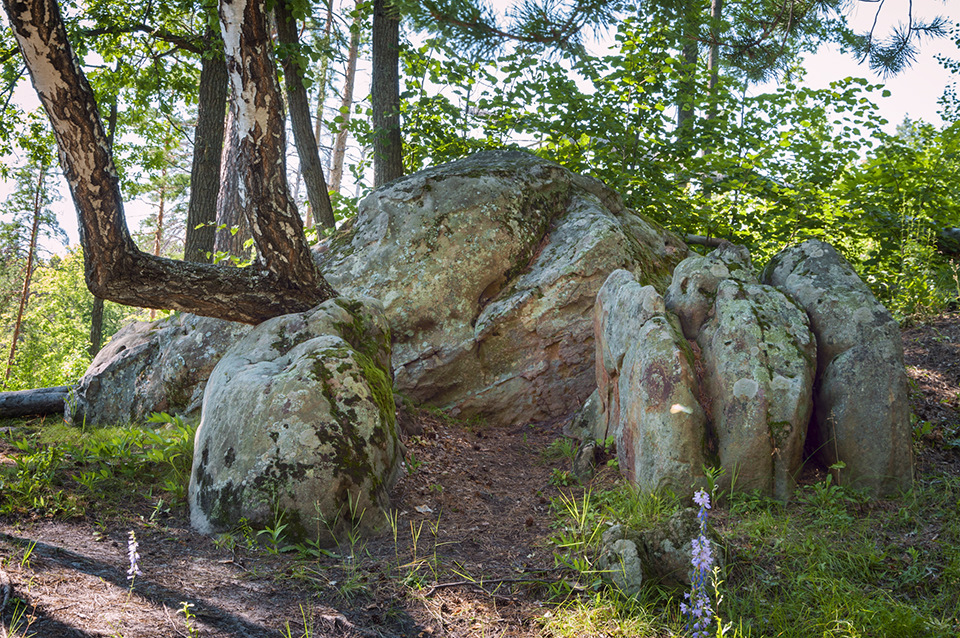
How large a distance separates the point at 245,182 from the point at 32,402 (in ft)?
15.3

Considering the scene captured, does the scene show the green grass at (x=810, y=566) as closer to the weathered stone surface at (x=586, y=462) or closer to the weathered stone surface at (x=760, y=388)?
the weathered stone surface at (x=760, y=388)

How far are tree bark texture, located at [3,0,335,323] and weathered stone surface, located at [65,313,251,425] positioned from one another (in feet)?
4.44

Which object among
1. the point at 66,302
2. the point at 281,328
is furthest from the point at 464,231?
the point at 66,302

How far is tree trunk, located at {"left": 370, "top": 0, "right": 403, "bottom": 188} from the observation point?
30.8 ft

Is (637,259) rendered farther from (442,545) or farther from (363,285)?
(442,545)

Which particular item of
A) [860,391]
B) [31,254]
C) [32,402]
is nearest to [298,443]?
[860,391]

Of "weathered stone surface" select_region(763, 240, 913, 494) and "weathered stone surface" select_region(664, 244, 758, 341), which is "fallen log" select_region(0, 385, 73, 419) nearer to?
"weathered stone surface" select_region(664, 244, 758, 341)

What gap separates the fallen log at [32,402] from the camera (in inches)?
280

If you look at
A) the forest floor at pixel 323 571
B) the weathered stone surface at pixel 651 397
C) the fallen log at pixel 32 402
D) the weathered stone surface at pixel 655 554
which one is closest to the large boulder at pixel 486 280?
the weathered stone surface at pixel 651 397

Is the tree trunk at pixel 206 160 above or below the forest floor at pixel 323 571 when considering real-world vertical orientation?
above

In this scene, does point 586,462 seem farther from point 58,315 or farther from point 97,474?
point 58,315

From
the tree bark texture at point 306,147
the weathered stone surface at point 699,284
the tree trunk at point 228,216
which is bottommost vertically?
the weathered stone surface at point 699,284

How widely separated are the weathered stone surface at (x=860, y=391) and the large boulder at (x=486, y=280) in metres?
2.32

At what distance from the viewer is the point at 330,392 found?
431 centimetres
